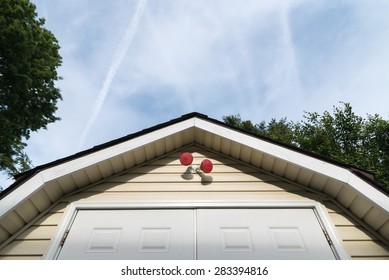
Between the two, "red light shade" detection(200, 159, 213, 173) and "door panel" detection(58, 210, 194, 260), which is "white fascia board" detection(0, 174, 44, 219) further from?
"red light shade" detection(200, 159, 213, 173)

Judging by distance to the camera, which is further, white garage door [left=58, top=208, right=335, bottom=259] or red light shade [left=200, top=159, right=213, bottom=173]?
red light shade [left=200, top=159, right=213, bottom=173]

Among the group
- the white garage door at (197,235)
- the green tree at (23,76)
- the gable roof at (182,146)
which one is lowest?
the white garage door at (197,235)

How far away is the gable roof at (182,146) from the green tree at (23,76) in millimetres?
10271

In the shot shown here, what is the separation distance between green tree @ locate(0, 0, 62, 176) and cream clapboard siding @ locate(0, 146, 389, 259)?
10.4 meters

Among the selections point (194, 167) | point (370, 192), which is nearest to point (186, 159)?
point (194, 167)

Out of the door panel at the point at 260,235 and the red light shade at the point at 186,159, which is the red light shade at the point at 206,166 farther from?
the door panel at the point at 260,235

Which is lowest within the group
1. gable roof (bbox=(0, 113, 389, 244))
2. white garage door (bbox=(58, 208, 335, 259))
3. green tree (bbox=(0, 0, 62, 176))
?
white garage door (bbox=(58, 208, 335, 259))

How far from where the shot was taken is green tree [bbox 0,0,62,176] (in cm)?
1089

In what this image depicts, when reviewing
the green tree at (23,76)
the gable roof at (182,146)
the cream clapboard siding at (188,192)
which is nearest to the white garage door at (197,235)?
the cream clapboard siding at (188,192)

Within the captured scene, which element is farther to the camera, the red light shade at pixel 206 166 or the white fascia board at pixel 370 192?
the red light shade at pixel 206 166

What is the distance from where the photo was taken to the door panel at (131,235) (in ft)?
9.96

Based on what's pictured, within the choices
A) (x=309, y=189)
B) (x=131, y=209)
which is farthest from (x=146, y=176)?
(x=309, y=189)

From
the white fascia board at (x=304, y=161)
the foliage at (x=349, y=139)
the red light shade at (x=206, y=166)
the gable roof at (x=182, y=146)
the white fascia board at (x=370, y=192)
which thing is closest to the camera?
the white fascia board at (x=370, y=192)

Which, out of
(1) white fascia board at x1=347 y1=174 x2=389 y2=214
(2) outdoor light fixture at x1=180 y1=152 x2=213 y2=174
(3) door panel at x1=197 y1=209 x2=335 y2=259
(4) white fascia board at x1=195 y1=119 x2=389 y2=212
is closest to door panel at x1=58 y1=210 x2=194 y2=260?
(3) door panel at x1=197 y1=209 x2=335 y2=259
